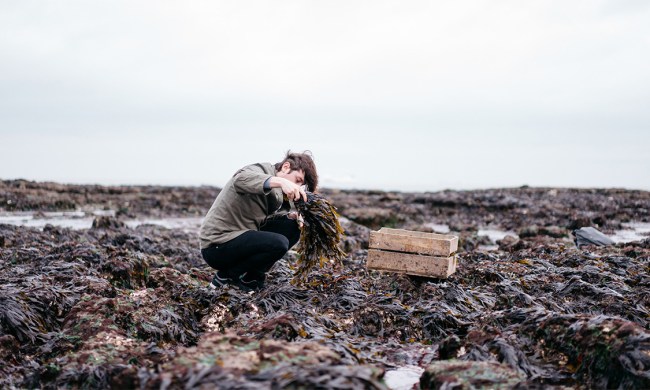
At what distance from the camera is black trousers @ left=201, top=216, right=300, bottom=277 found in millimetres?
5004

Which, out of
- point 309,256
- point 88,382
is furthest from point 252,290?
point 88,382

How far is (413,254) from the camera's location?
516 centimetres

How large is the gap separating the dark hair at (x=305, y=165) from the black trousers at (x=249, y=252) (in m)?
0.61

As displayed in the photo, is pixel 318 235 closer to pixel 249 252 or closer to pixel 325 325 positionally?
pixel 249 252

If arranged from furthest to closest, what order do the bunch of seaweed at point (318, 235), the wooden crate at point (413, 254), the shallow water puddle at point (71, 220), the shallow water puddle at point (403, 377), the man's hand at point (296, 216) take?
the shallow water puddle at point (71, 220)
the man's hand at point (296, 216)
the bunch of seaweed at point (318, 235)
the wooden crate at point (413, 254)
the shallow water puddle at point (403, 377)

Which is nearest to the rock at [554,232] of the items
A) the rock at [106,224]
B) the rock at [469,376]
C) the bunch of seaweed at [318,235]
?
the bunch of seaweed at [318,235]

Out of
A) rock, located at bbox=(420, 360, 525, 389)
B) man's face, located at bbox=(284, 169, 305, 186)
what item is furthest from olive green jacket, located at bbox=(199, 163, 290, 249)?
rock, located at bbox=(420, 360, 525, 389)

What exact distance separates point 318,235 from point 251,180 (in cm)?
107

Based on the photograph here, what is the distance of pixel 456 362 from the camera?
9.23ft

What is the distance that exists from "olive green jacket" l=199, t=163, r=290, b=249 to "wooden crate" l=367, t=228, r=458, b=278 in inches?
43.8

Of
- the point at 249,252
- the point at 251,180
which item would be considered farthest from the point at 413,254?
the point at 251,180

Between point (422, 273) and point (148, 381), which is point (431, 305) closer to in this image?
point (422, 273)

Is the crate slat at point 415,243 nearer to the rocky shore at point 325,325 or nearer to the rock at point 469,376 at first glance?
the rocky shore at point 325,325

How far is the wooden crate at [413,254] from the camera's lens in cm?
507
